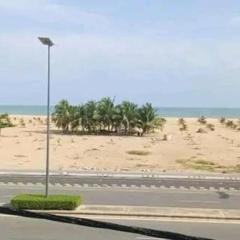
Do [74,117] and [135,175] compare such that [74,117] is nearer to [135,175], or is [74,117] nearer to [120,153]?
[120,153]

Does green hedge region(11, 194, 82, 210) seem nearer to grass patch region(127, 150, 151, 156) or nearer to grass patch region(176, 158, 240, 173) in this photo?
grass patch region(176, 158, 240, 173)

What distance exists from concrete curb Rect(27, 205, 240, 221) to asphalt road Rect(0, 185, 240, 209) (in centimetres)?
229

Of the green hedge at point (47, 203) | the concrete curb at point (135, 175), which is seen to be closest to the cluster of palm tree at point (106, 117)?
the concrete curb at point (135, 175)

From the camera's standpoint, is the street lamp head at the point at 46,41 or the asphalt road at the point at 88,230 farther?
the street lamp head at the point at 46,41

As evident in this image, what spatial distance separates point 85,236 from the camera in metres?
18.8

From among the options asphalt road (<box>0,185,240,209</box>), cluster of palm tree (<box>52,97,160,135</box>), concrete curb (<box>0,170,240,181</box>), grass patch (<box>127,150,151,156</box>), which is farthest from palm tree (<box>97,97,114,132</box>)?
asphalt road (<box>0,185,240,209</box>)

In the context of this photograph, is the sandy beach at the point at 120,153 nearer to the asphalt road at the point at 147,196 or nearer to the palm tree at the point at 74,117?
the palm tree at the point at 74,117

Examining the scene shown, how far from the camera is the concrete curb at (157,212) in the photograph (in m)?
23.0

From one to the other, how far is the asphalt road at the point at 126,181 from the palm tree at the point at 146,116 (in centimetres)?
4343

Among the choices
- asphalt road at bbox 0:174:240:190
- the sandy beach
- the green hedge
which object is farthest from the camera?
the sandy beach

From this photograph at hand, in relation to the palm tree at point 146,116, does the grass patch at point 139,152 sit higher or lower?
lower

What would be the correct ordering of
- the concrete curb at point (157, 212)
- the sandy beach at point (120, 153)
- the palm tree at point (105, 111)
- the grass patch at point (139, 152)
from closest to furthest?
the concrete curb at point (157, 212)
the sandy beach at point (120, 153)
the grass patch at point (139, 152)
the palm tree at point (105, 111)

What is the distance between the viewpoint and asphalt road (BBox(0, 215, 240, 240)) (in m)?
18.4

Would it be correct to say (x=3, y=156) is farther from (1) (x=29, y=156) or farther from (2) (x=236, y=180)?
(2) (x=236, y=180)
